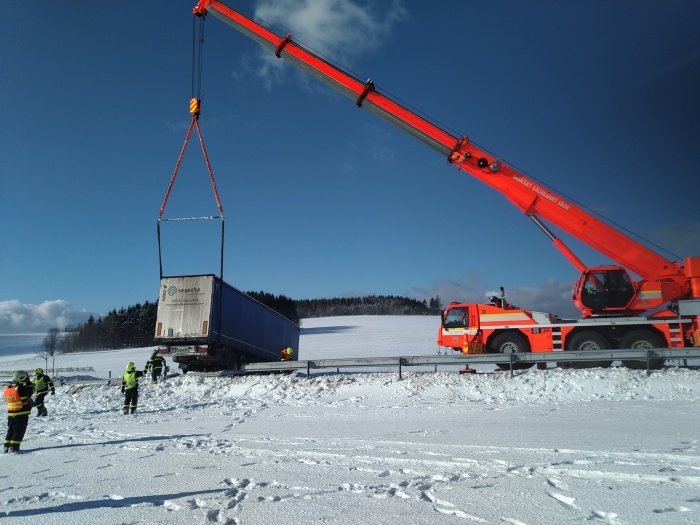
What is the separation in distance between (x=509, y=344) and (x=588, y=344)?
258 centimetres

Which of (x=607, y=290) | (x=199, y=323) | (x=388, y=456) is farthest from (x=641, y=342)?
(x=199, y=323)

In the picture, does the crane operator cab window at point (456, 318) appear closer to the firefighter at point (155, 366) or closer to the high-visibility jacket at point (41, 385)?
the firefighter at point (155, 366)

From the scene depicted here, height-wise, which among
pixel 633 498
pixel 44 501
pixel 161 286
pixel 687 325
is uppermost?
pixel 161 286

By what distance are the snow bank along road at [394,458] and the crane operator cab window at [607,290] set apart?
278 centimetres

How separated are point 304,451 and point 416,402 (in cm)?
597

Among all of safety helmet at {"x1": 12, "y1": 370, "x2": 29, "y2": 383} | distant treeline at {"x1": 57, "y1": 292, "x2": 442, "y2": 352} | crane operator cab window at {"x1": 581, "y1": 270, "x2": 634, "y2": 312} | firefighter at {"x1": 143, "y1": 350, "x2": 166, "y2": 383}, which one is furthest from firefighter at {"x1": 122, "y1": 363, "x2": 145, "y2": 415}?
distant treeline at {"x1": 57, "y1": 292, "x2": 442, "y2": 352}

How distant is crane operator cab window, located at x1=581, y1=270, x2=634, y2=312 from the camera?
16172 millimetres

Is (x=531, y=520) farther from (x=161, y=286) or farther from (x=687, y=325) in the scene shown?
(x=161, y=286)

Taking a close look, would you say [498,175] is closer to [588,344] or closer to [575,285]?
[575,285]

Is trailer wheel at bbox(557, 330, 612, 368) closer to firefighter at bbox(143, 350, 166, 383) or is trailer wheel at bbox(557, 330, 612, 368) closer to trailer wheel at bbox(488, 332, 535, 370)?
trailer wheel at bbox(488, 332, 535, 370)

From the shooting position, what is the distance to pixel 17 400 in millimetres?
9648

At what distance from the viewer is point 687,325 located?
1573 centimetres

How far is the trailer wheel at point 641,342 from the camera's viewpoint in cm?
1578

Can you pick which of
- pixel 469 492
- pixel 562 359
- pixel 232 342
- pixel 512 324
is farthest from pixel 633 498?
pixel 232 342
